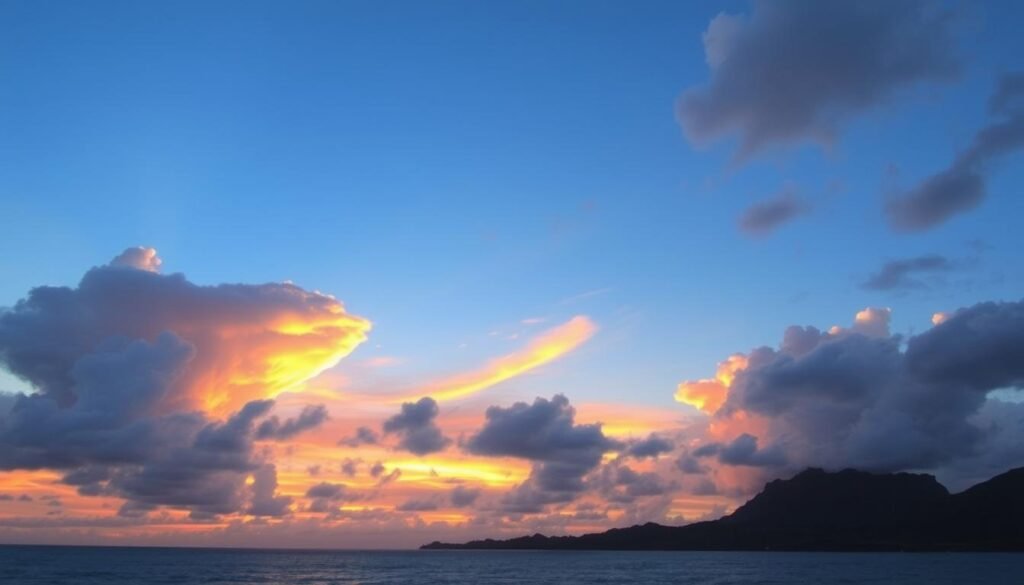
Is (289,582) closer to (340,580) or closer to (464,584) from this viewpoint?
(340,580)

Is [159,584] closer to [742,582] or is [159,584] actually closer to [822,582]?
[742,582]

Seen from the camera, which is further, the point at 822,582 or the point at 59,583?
the point at 822,582

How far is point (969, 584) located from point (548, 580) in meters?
84.0

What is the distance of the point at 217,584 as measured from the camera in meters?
159

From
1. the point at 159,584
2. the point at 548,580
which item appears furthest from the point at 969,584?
the point at 159,584

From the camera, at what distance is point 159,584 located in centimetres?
15650

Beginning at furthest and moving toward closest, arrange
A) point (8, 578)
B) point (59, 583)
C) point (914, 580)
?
point (914, 580) < point (8, 578) < point (59, 583)

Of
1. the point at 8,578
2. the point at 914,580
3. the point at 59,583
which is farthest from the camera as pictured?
the point at 914,580

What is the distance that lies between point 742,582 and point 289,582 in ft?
304

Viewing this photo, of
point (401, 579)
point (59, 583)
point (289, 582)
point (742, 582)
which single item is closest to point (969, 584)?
point (742, 582)

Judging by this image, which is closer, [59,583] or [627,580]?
[59,583]

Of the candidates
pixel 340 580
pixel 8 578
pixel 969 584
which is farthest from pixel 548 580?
pixel 8 578

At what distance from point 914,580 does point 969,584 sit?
45.6 ft

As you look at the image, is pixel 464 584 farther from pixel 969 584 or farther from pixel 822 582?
pixel 969 584
